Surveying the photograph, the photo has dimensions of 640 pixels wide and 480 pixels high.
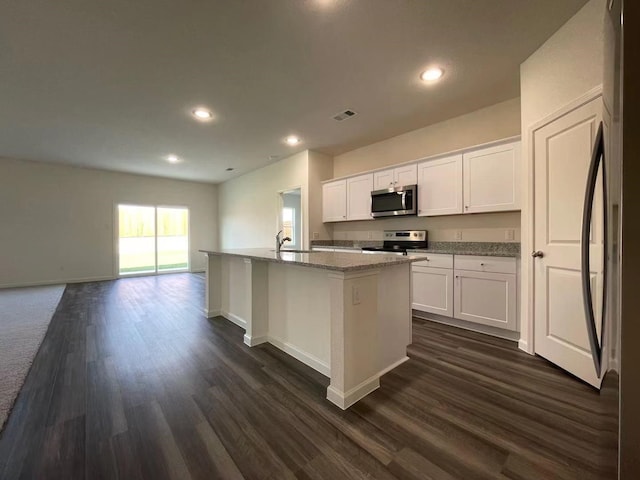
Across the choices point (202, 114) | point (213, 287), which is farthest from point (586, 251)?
point (202, 114)

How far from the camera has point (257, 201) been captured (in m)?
6.54

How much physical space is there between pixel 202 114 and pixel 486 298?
4.12 meters

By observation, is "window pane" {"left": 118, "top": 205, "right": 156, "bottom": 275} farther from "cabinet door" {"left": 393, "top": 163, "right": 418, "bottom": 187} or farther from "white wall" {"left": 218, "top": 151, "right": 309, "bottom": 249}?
"cabinet door" {"left": 393, "top": 163, "right": 418, "bottom": 187}

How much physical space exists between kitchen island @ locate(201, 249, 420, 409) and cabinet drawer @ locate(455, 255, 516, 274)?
1.14 m

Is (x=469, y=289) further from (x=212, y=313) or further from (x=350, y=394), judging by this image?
(x=212, y=313)

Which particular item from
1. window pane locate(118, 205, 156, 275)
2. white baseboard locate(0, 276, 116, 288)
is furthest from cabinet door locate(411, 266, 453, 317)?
white baseboard locate(0, 276, 116, 288)

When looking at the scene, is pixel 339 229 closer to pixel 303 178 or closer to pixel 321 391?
pixel 303 178

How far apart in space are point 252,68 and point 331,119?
1.41m

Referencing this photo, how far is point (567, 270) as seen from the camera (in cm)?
210

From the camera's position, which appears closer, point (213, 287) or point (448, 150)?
point (213, 287)

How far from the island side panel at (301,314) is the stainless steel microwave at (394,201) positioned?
2115mm

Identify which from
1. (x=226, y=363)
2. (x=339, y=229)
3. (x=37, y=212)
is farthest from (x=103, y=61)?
(x=37, y=212)

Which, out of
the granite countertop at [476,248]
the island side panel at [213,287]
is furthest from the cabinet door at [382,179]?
the island side panel at [213,287]

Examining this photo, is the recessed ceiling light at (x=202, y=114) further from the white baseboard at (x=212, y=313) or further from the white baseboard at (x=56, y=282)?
the white baseboard at (x=56, y=282)
